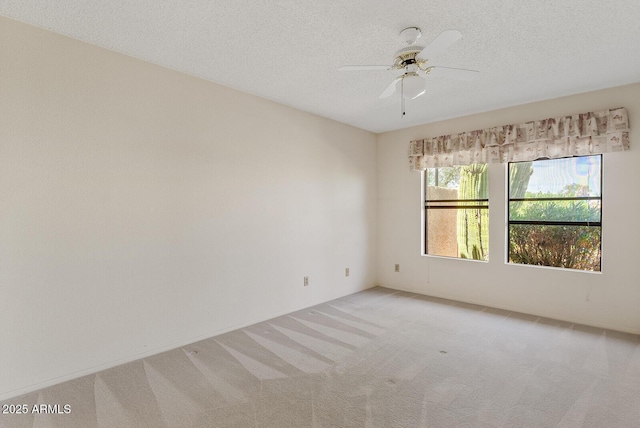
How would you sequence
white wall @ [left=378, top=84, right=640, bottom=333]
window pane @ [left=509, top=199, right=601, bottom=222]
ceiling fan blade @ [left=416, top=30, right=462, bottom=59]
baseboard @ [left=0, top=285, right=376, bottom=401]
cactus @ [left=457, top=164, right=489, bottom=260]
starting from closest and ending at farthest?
ceiling fan blade @ [left=416, top=30, right=462, bottom=59]
baseboard @ [left=0, top=285, right=376, bottom=401]
white wall @ [left=378, top=84, right=640, bottom=333]
window pane @ [left=509, top=199, right=601, bottom=222]
cactus @ [left=457, top=164, right=489, bottom=260]

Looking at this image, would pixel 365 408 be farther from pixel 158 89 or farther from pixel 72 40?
pixel 72 40

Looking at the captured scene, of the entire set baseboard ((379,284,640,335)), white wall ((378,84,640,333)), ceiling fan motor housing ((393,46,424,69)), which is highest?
ceiling fan motor housing ((393,46,424,69))

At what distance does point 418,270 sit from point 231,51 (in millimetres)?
3872

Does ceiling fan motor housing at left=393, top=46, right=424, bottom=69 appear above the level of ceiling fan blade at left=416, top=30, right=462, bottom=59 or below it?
above

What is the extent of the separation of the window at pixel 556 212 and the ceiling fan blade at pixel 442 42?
8.89 feet

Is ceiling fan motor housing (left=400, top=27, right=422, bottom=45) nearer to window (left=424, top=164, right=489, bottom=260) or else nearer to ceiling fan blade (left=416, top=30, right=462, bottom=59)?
ceiling fan blade (left=416, top=30, right=462, bottom=59)

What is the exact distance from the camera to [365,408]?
2.09 metres

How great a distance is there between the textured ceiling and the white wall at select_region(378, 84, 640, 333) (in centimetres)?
59

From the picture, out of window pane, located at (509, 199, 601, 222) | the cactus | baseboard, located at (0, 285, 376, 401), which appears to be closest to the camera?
baseboard, located at (0, 285, 376, 401)

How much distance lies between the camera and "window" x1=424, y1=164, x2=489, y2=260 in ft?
14.5

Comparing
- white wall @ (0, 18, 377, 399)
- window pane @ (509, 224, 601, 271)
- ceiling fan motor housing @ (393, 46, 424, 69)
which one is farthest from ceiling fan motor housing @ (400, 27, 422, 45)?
window pane @ (509, 224, 601, 271)

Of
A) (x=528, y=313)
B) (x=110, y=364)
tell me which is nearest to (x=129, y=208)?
(x=110, y=364)

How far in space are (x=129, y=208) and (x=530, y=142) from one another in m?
4.35

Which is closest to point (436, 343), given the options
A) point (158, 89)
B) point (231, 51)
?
point (231, 51)
